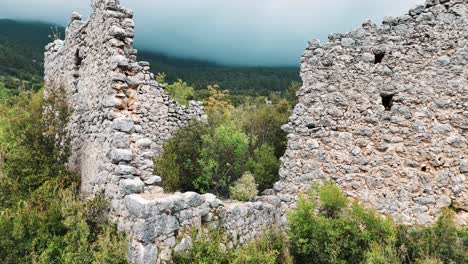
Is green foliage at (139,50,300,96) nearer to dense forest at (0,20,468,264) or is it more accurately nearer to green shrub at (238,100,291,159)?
green shrub at (238,100,291,159)

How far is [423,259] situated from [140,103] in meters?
10.8

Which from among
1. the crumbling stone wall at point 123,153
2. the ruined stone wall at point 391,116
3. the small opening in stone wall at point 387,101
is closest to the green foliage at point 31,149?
the crumbling stone wall at point 123,153

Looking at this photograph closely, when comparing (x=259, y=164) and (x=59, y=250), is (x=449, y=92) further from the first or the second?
(x=59, y=250)

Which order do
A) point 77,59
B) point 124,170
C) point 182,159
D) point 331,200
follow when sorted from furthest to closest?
point 182,159
point 77,59
point 331,200
point 124,170

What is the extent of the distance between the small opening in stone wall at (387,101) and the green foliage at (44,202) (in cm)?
638

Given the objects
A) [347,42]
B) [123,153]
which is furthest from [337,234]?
[347,42]

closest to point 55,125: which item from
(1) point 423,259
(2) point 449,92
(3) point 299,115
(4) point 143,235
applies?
(4) point 143,235

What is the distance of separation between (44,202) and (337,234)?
566 centimetres

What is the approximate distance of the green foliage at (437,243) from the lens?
Answer: 20.7 ft

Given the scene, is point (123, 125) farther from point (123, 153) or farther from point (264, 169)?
point (264, 169)

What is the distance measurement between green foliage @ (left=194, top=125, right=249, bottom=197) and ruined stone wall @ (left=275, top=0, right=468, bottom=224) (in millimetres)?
3129

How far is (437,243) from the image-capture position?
21.7ft

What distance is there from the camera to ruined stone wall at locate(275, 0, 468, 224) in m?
7.55

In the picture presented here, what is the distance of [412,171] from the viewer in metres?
7.84
